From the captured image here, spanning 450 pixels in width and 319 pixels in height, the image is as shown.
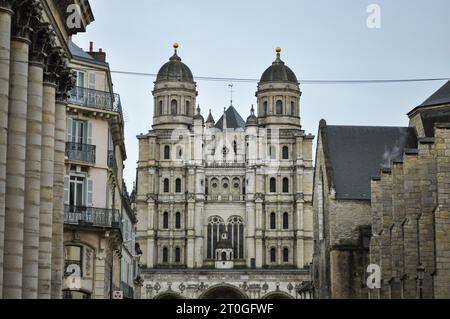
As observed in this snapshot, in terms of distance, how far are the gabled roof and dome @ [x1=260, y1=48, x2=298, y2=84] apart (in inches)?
2260

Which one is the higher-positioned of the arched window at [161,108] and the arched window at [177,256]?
the arched window at [161,108]

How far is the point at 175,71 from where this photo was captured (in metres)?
123

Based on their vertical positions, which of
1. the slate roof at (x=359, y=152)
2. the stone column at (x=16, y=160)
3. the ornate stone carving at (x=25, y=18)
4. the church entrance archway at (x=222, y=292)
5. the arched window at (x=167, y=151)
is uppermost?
the arched window at (x=167, y=151)

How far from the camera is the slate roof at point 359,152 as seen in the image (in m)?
60.9

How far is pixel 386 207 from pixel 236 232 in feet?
218

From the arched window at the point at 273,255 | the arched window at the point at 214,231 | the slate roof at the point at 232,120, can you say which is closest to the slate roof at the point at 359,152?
the arched window at the point at 273,255

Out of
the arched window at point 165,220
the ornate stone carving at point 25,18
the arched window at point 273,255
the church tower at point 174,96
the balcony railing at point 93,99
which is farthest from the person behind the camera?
the church tower at point 174,96

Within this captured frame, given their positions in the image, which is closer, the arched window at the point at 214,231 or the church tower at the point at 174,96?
the arched window at the point at 214,231

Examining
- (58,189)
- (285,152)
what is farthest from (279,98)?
(58,189)

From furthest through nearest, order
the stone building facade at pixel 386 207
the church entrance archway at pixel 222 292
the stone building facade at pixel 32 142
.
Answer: the church entrance archway at pixel 222 292, the stone building facade at pixel 386 207, the stone building facade at pixel 32 142

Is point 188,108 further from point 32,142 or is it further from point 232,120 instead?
point 32,142

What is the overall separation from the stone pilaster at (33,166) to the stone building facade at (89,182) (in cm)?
1436

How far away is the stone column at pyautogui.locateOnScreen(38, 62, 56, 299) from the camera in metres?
24.5

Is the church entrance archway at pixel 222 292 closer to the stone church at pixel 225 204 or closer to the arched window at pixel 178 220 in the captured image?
the stone church at pixel 225 204
